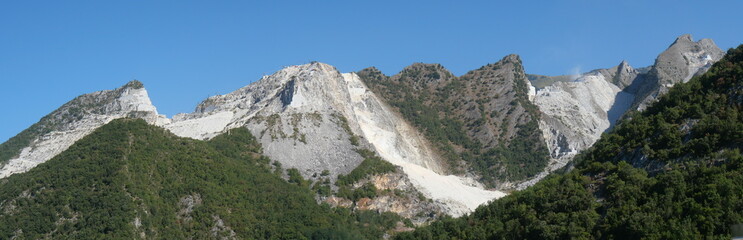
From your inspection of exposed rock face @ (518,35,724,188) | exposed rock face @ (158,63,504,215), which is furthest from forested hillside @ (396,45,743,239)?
exposed rock face @ (518,35,724,188)

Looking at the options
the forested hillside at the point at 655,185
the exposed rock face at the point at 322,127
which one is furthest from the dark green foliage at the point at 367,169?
the forested hillside at the point at 655,185

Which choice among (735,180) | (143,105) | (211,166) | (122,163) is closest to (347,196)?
(211,166)

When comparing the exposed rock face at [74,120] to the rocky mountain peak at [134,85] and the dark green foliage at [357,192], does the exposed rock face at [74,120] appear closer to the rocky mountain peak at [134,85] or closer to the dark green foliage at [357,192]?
the rocky mountain peak at [134,85]

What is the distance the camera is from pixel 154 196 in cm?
10062

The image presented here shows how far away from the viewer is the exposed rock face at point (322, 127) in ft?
403

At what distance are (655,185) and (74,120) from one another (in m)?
98.1

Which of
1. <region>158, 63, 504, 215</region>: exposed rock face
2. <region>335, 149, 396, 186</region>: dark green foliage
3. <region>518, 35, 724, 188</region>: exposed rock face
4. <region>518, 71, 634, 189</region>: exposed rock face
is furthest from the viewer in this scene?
<region>518, 35, 724, 188</region>: exposed rock face

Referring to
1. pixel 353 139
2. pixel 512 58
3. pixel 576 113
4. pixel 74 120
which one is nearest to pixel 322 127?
pixel 353 139

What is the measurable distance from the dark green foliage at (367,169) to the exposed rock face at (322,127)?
1.20 meters

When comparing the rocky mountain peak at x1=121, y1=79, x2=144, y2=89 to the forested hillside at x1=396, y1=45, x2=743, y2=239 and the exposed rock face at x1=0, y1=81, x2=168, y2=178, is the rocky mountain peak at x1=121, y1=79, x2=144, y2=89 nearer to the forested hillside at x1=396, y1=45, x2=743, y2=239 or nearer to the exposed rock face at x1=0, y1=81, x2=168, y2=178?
the exposed rock face at x1=0, y1=81, x2=168, y2=178

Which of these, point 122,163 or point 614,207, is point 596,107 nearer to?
point 122,163

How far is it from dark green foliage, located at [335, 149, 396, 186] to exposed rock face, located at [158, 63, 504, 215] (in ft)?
3.94

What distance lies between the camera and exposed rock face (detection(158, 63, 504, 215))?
403 ft

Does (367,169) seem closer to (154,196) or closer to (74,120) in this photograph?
(154,196)
